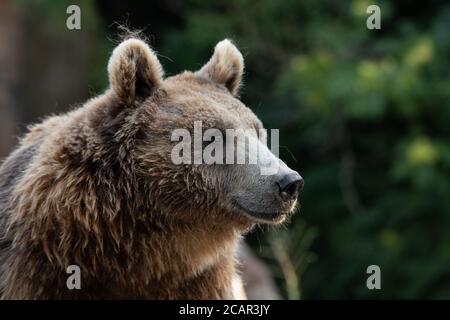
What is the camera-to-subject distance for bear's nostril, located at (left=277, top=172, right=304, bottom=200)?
4.20 m

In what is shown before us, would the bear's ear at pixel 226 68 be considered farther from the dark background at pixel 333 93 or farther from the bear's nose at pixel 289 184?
the dark background at pixel 333 93

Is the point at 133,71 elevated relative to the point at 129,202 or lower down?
elevated

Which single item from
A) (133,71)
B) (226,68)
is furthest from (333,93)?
(133,71)

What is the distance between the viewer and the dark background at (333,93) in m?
10.3

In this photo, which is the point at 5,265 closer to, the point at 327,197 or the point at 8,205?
the point at 8,205

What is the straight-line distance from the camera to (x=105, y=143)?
4457 millimetres

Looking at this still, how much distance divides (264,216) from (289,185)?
9.8 inches

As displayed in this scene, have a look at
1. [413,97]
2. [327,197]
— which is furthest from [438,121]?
[327,197]

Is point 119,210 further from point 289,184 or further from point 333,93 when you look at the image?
point 333,93

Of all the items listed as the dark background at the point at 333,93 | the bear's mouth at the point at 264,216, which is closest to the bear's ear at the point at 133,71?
the bear's mouth at the point at 264,216

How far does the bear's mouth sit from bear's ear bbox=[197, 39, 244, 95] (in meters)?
0.88

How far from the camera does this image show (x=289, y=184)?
13.8 feet
